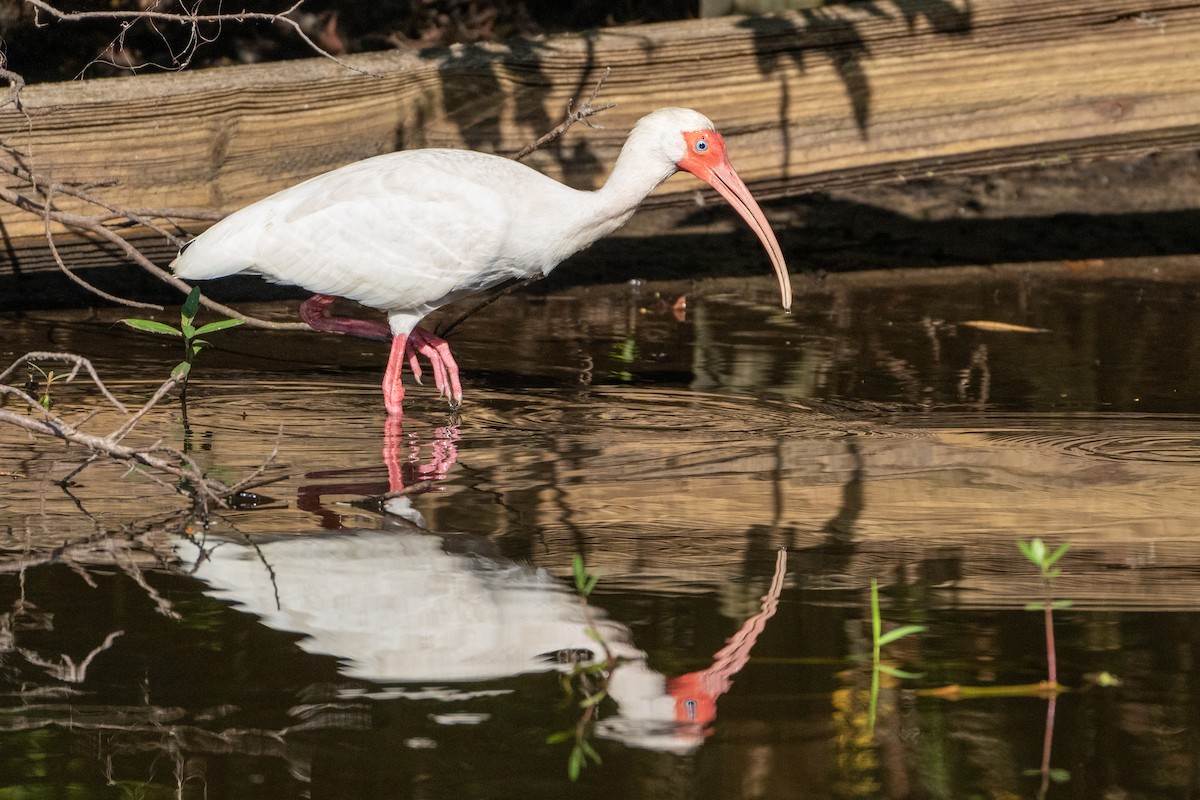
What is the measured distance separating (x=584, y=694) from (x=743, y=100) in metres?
4.30

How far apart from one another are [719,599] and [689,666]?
0.47 metres

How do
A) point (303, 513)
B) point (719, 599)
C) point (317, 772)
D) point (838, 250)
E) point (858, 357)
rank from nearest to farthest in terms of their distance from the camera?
point (317, 772), point (719, 599), point (303, 513), point (858, 357), point (838, 250)

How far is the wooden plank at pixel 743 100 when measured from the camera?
22.2ft

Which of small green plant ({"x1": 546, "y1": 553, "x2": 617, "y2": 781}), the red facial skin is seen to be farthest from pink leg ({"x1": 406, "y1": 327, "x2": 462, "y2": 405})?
small green plant ({"x1": 546, "y1": 553, "x2": 617, "y2": 781})

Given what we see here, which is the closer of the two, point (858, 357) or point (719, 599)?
point (719, 599)

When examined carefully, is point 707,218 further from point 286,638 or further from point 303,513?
point 286,638

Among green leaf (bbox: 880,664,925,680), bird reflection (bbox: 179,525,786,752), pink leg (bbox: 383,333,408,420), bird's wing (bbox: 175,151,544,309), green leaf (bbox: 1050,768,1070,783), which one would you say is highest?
bird's wing (bbox: 175,151,544,309)

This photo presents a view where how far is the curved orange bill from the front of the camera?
6.43 m

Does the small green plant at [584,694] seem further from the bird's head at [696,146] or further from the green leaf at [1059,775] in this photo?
the bird's head at [696,146]

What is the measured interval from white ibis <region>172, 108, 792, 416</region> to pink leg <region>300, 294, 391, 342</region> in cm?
25

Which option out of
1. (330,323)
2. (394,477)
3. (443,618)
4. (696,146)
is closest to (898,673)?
(443,618)

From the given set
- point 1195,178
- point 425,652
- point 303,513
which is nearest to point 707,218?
point 1195,178

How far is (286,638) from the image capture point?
3613mm

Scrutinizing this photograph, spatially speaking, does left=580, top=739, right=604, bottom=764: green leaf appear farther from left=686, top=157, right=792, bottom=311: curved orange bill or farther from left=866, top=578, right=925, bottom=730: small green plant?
left=686, top=157, right=792, bottom=311: curved orange bill
